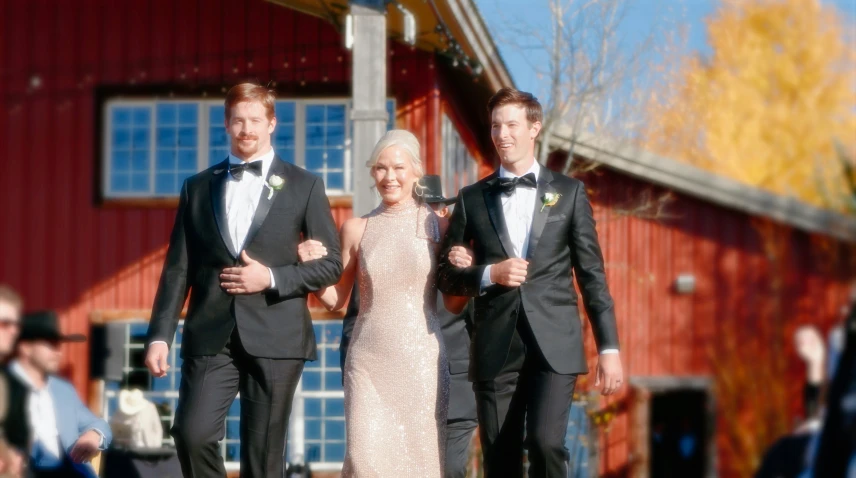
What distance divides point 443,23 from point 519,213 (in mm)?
7045

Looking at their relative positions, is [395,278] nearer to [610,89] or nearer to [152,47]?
[152,47]

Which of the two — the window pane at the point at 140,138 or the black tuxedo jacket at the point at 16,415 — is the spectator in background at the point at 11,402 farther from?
the window pane at the point at 140,138

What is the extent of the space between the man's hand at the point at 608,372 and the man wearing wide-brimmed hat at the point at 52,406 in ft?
7.53

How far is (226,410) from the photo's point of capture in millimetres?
5430

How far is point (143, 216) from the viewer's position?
14.9 metres

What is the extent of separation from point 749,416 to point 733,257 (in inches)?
85.4

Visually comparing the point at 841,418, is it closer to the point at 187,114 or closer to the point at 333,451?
the point at 333,451

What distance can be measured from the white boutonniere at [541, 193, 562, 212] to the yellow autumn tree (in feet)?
62.6

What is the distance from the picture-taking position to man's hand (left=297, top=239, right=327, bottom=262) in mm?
5551

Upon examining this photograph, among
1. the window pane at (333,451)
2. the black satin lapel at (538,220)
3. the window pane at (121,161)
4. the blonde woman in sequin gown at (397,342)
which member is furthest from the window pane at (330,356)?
the black satin lapel at (538,220)

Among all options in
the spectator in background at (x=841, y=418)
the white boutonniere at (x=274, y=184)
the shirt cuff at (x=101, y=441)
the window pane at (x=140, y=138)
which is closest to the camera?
the spectator in background at (x=841, y=418)

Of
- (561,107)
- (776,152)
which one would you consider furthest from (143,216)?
(776,152)

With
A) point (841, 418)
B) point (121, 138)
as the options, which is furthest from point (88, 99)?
point (841, 418)

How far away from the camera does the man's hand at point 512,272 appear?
5.26 m
